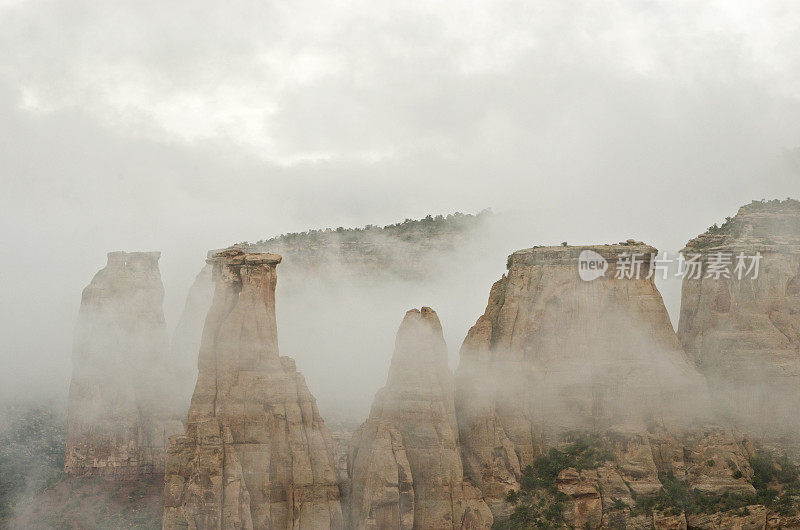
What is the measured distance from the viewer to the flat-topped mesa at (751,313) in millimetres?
→ 70125

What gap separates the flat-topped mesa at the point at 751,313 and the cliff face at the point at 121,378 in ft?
132

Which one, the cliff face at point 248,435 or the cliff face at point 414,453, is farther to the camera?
the cliff face at point 414,453

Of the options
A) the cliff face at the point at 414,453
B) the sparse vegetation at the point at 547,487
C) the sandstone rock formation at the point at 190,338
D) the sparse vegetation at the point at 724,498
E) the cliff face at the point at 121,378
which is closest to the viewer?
the cliff face at the point at 414,453

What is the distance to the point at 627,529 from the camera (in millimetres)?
63656

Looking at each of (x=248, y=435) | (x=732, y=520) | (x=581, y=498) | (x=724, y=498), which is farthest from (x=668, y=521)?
(x=248, y=435)

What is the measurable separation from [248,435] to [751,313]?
1292 inches

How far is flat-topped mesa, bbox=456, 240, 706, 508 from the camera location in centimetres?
6738

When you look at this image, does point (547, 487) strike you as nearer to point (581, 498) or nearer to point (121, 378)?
point (581, 498)

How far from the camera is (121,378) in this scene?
89312mm

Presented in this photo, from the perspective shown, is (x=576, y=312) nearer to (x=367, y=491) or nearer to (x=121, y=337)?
(x=367, y=491)

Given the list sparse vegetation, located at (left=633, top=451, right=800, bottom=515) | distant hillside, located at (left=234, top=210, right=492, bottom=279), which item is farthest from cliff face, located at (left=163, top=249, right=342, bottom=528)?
distant hillside, located at (left=234, top=210, right=492, bottom=279)
